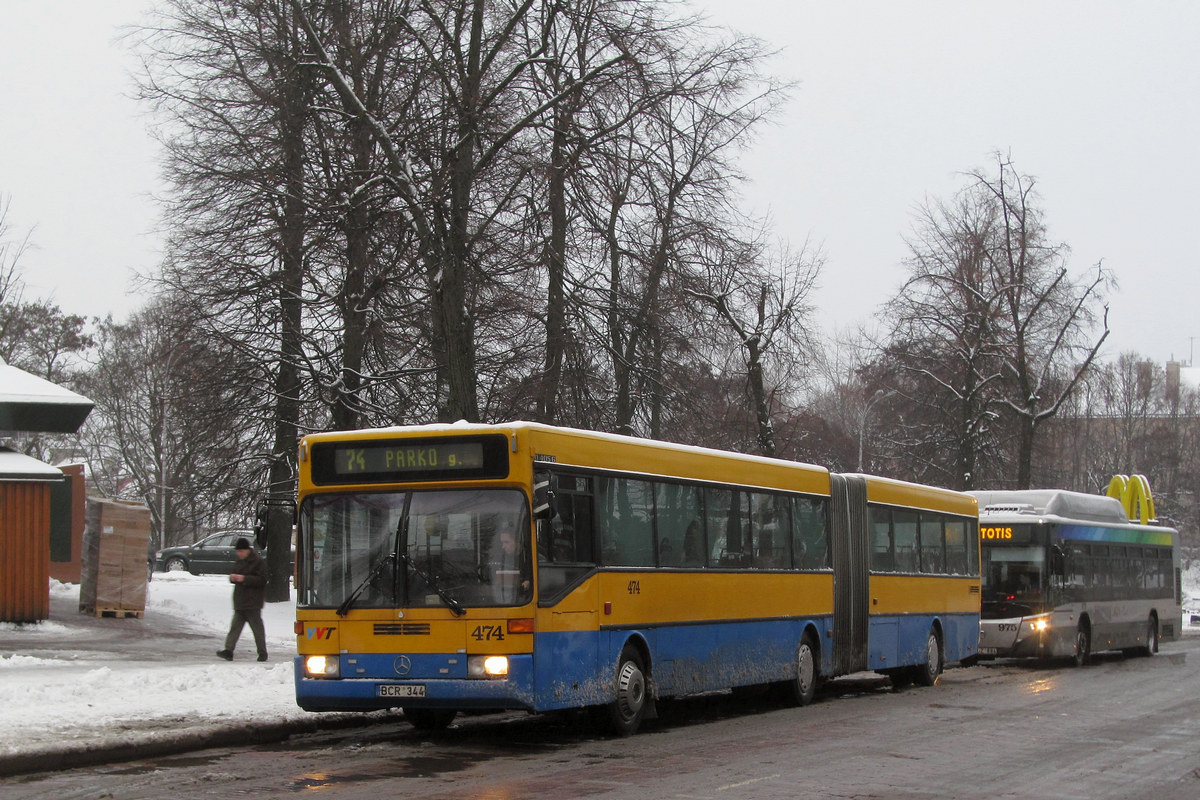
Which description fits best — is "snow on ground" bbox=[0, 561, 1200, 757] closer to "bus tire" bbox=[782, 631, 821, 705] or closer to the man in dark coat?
the man in dark coat

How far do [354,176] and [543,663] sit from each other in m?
12.9

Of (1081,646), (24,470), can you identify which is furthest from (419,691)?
(1081,646)

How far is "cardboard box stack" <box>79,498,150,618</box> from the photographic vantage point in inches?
984

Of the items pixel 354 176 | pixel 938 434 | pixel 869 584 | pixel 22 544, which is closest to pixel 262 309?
pixel 354 176

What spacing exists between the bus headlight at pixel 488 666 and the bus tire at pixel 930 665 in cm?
1103

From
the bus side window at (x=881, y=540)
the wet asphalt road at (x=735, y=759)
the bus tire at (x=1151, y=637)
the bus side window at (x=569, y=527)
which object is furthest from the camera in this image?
the bus tire at (x=1151, y=637)

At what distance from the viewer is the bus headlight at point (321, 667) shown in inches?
489

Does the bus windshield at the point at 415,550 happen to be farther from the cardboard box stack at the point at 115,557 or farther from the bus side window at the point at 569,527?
the cardboard box stack at the point at 115,557

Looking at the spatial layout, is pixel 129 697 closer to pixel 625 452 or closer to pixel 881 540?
pixel 625 452

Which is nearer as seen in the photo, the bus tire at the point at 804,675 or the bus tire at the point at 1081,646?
the bus tire at the point at 804,675

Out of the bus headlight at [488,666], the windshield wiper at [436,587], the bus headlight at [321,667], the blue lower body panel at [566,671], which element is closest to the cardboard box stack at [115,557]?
the blue lower body panel at [566,671]

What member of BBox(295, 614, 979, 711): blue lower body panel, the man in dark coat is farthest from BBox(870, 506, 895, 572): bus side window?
the man in dark coat

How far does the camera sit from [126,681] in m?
14.7

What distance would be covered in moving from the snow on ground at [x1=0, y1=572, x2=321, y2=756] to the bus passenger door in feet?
23.5
